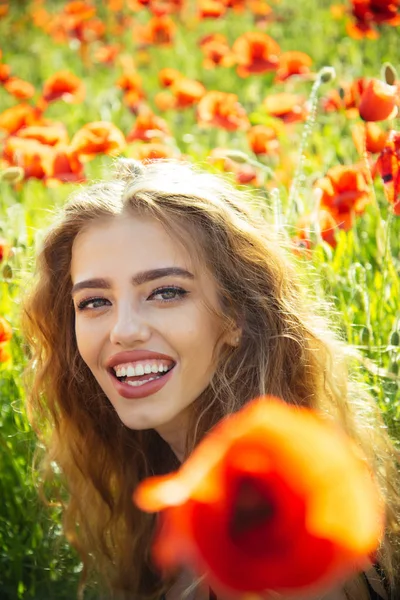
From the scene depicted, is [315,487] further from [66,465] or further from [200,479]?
[66,465]

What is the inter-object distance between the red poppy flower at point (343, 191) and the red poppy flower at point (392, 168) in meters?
0.32

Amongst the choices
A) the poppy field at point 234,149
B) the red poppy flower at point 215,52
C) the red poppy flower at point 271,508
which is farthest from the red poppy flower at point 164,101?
the red poppy flower at point 271,508

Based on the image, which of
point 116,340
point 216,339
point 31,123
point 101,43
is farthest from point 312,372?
point 101,43

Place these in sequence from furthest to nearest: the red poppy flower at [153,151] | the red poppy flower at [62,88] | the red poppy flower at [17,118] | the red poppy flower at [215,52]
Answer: the red poppy flower at [215,52] < the red poppy flower at [62,88] < the red poppy flower at [17,118] < the red poppy flower at [153,151]

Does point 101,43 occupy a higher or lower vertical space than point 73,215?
higher

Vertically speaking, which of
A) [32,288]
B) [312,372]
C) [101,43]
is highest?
[101,43]

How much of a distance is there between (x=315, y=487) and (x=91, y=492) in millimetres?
1503

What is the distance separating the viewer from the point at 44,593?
2025 mm

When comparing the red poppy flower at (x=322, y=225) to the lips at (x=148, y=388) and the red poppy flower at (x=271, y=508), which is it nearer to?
the lips at (x=148, y=388)

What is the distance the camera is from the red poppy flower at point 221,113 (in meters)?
2.91

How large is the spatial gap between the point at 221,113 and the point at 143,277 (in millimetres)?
1541

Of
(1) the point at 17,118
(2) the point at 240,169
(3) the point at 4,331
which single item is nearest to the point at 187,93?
(1) the point at 17,118

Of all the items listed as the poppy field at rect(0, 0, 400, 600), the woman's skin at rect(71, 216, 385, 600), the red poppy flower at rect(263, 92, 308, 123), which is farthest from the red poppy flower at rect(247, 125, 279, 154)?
the woman's skin at rect(71, 216, 385, 600)

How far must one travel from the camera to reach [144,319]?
1504mm
